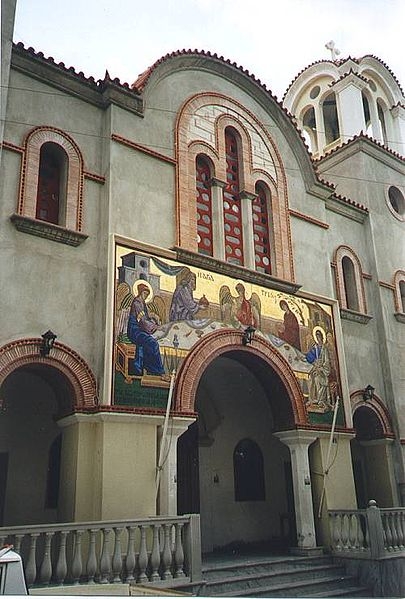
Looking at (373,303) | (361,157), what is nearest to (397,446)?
(373,303)

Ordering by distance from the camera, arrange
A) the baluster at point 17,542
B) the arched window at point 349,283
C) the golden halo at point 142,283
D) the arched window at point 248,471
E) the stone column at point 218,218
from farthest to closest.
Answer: the arched window at point 349,283 → the arched window at point 248,471 → the stone column at point 218,218 → the golden halo at point 142,283 → the baluster at point 17,542

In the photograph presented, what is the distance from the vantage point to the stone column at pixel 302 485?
11398 mm

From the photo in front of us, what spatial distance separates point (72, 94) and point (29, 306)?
4.38m

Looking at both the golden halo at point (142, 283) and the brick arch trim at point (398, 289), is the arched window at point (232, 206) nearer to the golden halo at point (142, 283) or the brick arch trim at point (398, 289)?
the golden halo at point (142, 283)

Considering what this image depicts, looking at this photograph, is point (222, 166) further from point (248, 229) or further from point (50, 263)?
point (50, 263)

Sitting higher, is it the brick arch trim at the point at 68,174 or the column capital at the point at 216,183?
the column capital at the point at 216,183

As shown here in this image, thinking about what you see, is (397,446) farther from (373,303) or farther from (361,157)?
→ (361,157)

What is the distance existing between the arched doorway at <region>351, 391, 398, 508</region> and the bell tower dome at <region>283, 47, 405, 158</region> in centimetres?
833

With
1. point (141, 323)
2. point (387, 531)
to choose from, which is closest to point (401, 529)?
point (387, 531)

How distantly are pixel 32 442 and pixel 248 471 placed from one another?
5.49 m

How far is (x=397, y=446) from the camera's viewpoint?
14.2 metres

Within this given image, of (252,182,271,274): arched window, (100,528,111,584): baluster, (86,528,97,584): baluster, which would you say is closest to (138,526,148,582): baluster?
(100,528,111,584): baluster

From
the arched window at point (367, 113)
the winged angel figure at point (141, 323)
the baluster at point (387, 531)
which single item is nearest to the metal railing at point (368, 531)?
the baluster at point (387, 531)

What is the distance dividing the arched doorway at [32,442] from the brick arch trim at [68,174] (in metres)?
2.42
